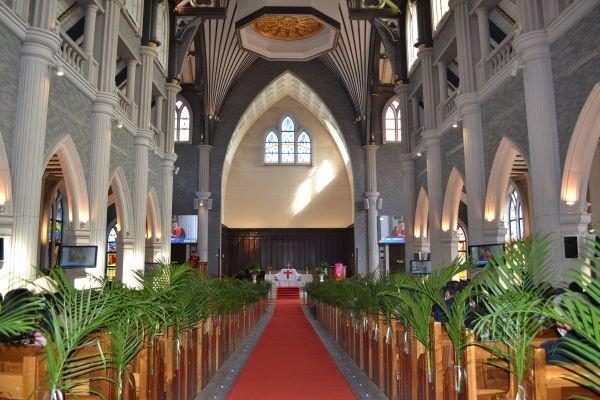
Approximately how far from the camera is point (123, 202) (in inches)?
592

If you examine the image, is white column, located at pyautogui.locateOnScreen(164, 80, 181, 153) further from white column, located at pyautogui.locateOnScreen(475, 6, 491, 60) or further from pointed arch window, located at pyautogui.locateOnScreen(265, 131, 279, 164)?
pointed arch window, located at pyautogui.locateOnScreen(265, 131, 279, 164)

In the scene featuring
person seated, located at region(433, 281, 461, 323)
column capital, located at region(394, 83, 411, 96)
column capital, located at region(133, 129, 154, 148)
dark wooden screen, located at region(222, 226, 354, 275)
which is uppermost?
column capital, located at region(394, 83, 411, 96)

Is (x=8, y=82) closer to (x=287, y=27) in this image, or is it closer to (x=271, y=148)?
(x=287, y=27)

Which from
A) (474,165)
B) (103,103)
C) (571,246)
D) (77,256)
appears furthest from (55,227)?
(571,246)

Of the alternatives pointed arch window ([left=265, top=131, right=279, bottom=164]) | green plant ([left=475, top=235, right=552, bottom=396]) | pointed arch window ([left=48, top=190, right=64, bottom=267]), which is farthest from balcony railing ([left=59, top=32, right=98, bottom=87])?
pointed arch window ([left=265, top=131, right=279, bottom=164])

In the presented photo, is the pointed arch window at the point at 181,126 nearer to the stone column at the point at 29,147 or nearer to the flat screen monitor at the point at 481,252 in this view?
the stone column at the point at 29,147

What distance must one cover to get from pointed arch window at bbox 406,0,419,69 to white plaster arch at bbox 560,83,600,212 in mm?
10674

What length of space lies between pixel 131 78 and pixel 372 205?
14968 mm

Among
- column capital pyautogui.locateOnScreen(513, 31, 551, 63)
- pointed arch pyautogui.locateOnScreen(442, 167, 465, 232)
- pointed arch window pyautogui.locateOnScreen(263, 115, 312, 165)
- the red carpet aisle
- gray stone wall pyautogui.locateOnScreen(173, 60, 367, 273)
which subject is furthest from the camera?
pointed arch window pyautogui.locateOnScreen(263, 115, 312, 165)

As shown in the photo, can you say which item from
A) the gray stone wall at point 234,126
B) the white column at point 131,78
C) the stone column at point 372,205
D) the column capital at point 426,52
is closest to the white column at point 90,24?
the white column at point 131,78

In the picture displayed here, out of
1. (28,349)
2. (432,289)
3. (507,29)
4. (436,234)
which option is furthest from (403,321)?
(507,29)

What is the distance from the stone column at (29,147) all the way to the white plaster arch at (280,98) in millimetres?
18298

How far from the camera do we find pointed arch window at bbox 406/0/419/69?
18469 mm

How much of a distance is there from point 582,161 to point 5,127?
10.1m
